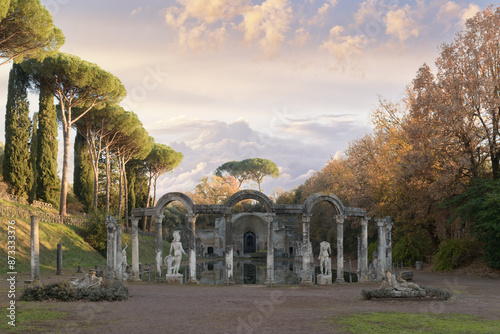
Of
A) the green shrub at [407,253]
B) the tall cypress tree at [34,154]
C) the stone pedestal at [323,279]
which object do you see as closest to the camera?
the stone pedestal at [323,279]

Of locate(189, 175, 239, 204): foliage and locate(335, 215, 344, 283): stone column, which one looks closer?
locate(335, 215, 344, 283): stone column

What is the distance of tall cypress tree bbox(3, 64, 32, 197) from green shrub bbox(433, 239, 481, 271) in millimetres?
31088

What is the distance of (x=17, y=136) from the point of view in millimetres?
35406

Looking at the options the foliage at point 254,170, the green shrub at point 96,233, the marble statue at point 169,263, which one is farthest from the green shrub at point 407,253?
the foliage at point 254,170

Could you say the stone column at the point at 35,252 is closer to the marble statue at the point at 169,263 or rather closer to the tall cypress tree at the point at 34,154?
the marble statue at the point at 169,263

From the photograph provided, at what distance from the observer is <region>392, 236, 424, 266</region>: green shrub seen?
3341 centimetres

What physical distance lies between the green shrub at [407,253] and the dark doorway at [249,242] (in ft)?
87.2

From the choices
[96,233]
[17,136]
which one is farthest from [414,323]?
[17,136]

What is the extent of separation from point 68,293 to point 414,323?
10.0 meters

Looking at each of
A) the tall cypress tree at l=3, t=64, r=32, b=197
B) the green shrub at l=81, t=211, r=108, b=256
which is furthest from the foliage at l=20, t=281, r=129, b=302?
the tall cypress tree at l=3, t=64, r=32, b=197

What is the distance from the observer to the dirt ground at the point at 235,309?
9.95m

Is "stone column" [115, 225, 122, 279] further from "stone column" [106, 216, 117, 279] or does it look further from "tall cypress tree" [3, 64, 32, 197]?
"tall cypress tree" [3, 64, 32, 197]

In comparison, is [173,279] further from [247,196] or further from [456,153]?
[456,153]

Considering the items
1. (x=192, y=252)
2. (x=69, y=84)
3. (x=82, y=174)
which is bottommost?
(x=192, y=252)
